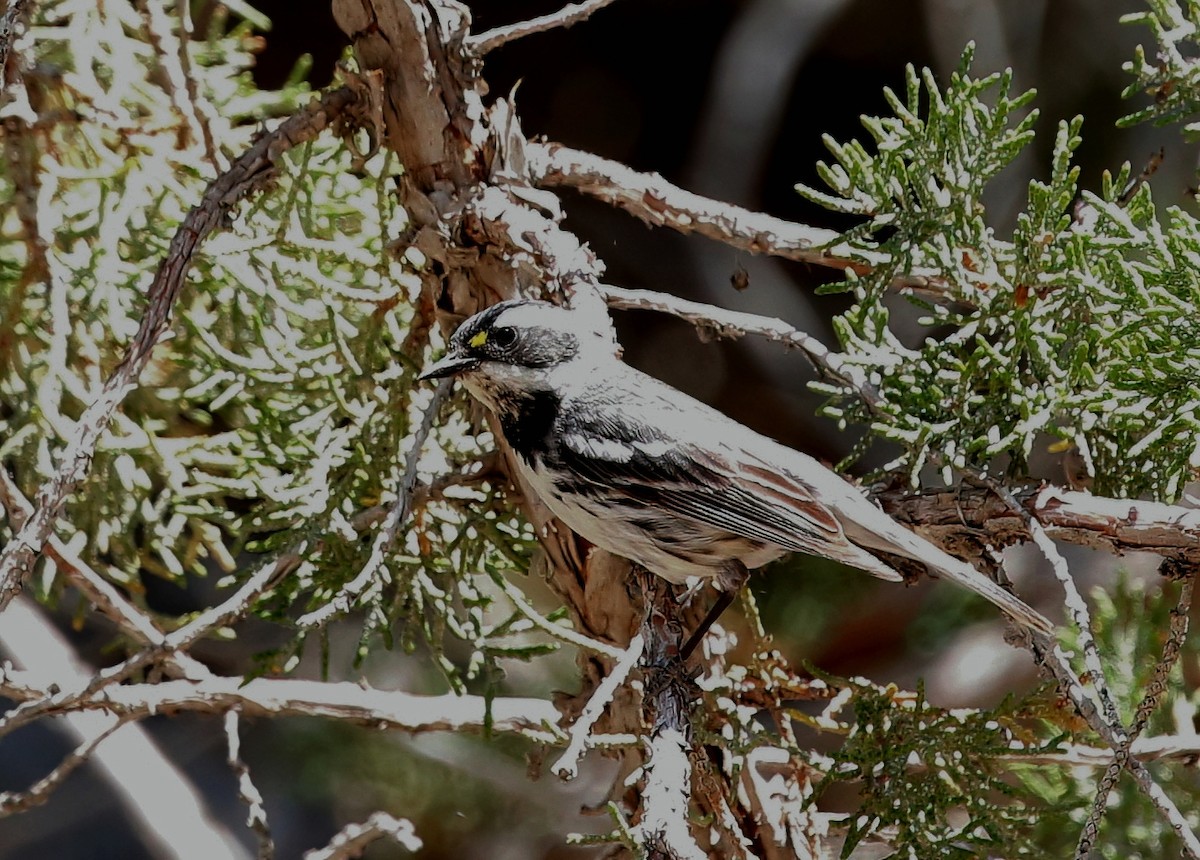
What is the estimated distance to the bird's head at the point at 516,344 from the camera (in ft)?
7.80

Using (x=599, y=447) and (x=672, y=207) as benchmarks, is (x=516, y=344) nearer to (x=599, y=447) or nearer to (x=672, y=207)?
(x=599, y=447)

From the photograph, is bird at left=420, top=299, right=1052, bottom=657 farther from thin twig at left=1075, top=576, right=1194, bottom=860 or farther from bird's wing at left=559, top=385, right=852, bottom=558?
thin twig at left=1075, top=576, right=1194, bottom=860

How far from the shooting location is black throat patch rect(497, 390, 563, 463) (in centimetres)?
251

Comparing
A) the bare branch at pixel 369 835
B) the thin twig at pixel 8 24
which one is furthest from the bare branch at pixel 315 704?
the thin twig at pixel 8 24

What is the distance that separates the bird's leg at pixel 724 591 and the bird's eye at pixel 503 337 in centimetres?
63

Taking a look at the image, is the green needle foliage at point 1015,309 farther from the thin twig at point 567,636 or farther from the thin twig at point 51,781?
the thin twig at point 51,781

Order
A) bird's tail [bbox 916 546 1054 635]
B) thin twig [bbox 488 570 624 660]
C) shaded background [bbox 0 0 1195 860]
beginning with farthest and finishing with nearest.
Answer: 1. shaded background [bbox 0 0 1195 860]
2. thin twig [bbox 488 570 624 660]
3. bird's tail [bbox 916 546 1054 635]

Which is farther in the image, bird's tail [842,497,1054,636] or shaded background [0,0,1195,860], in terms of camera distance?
shaded background [0,0,1195,860]

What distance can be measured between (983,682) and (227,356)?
349 centimetres

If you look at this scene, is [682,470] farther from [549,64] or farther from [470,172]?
[549,64]

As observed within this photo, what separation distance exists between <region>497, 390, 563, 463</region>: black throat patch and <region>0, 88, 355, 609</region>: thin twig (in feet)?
2.20

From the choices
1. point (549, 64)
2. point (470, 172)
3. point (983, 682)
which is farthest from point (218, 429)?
point (549, 64)

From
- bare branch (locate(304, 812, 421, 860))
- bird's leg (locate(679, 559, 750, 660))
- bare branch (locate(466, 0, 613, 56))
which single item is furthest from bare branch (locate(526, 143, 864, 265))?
bare branch (locate(304, 812, 421, 860))

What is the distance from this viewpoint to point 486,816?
5.24 meters
